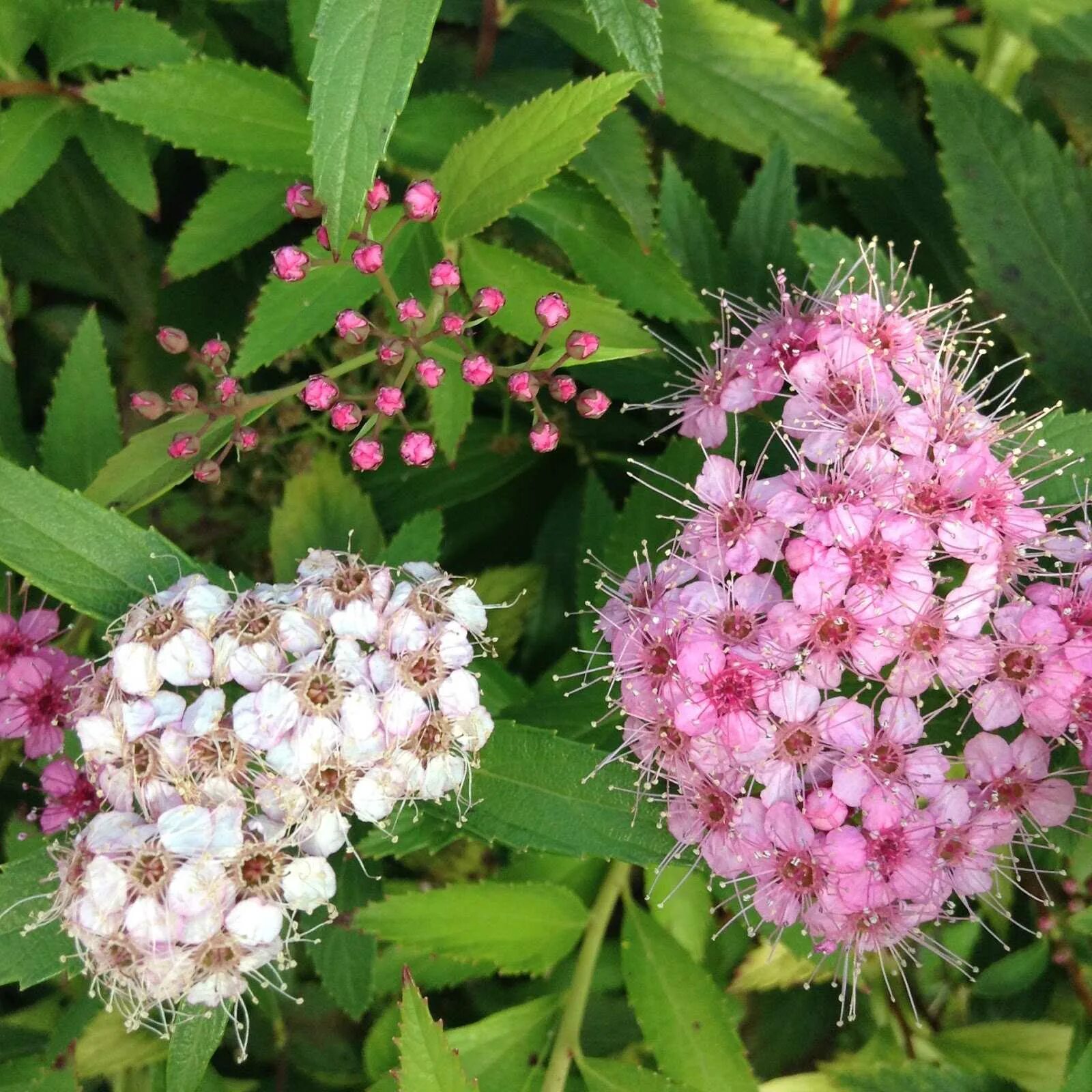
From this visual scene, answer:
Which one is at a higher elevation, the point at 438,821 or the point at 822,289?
the point at 822,289

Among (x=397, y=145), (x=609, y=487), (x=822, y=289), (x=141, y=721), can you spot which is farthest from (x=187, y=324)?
(x=822, y=289)

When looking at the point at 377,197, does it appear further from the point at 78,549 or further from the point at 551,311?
the point at 78,549

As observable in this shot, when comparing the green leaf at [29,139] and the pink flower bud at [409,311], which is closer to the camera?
the pink flower bud at [409,311]

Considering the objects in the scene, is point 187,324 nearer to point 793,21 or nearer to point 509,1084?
point 793,21

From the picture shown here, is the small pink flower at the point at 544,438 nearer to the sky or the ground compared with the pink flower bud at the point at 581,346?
nearer to the ground

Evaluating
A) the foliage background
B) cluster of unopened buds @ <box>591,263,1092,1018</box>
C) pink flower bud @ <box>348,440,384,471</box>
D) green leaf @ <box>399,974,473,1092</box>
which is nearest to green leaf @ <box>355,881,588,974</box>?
the foliage background

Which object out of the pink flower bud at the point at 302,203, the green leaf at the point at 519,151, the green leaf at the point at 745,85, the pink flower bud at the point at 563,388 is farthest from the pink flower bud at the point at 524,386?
the green leaf at the point at 745,85

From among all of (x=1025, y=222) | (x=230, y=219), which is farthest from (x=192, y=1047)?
(x=1025, y=222)

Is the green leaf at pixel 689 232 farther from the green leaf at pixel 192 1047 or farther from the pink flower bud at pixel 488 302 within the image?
the green leaf at pixel 192 1047
